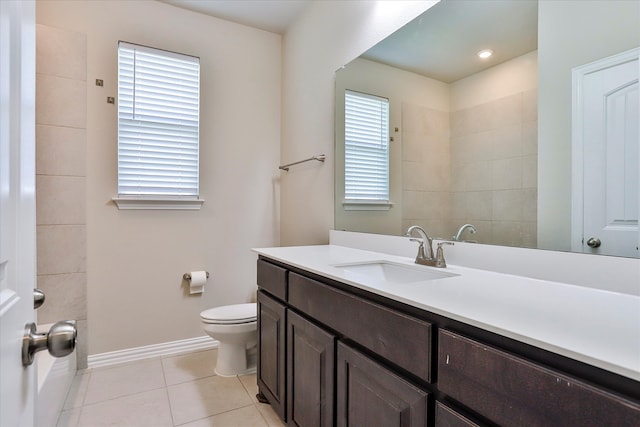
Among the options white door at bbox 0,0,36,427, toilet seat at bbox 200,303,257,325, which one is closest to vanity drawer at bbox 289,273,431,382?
white door at bbox 0,0,36,427

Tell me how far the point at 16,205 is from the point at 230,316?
6.12 ft

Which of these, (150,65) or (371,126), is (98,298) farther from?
(371,126)

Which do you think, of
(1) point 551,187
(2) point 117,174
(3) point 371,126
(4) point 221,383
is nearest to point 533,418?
(1) point 551,187

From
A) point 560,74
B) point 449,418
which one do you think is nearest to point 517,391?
point 449,418

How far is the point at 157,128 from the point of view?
250cm

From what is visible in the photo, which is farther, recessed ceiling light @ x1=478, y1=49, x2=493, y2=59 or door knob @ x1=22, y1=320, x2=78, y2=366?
recessed ceiling light @ x1=478, y1=49, x2=493, y2=59

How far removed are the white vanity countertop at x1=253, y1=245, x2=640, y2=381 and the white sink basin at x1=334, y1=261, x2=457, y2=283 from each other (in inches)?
4.0

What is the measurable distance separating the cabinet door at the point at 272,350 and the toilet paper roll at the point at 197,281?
93 cm

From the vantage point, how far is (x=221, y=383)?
6.97ft

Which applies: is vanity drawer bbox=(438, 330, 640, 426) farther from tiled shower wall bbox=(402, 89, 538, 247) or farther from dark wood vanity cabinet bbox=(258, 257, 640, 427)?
tiled shower wall bbox=(402, 89, 538, 247)

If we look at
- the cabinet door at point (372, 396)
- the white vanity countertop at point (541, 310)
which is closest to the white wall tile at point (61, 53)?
the white vanity countertop at point (541, 310)

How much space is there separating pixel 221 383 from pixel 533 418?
195 cm

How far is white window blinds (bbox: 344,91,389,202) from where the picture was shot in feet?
6.31

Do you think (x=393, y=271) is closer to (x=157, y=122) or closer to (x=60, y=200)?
(x=157, y=122)
